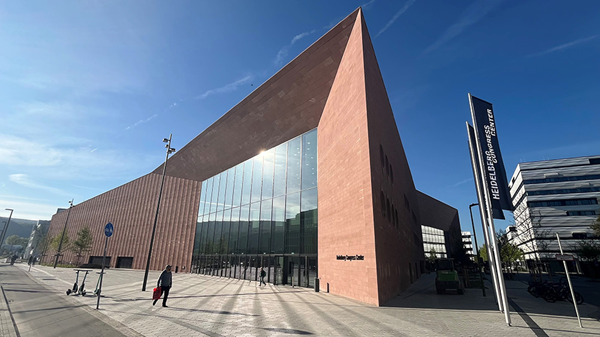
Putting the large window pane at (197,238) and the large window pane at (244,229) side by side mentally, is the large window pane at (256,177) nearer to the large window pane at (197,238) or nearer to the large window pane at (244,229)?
the large window pane at (244,229)

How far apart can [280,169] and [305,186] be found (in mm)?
4335

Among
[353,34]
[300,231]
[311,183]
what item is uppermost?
[353,34]

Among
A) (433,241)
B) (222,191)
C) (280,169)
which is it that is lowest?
(433,241)

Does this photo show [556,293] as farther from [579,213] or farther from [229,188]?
[579,213]

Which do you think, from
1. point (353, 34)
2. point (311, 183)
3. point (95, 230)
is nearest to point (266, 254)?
point (311, 183)

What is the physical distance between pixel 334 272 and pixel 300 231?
5464 mm

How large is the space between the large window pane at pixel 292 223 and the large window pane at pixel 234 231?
31.5ft

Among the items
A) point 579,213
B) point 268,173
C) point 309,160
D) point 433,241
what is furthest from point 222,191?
point 579,213

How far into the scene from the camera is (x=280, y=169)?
83.8ft

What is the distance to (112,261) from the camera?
4706 cm

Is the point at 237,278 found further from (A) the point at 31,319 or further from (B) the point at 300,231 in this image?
(A) the point at 31,319

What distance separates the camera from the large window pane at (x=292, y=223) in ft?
71.6

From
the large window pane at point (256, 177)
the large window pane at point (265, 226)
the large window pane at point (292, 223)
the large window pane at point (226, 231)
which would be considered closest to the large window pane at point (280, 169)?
the large window pane at point (265, 226)

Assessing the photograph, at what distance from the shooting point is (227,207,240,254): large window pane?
30159mm
